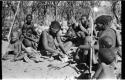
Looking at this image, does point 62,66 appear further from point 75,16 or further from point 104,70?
point 75,16

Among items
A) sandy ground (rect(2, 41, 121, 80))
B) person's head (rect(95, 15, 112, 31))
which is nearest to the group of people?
person's head (rect(95, 15, 112, 31))

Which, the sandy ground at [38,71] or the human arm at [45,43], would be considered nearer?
the sandy ground at [38,71]

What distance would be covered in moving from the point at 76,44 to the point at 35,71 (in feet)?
7.88

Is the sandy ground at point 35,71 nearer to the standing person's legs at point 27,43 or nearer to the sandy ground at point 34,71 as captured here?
the sandy ground at point 34,71

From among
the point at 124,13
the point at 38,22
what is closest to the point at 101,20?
the point at 124,13

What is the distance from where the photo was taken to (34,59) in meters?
4.66

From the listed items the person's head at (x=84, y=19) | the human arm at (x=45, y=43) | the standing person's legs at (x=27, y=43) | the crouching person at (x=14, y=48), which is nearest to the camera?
the human arm at (x=45, y=43)

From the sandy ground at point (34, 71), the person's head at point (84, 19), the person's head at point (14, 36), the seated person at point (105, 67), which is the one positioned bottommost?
the sandy ground at point (34, 71)

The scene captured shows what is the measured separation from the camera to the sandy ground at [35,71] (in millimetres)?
3678

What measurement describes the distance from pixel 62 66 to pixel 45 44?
0.74m

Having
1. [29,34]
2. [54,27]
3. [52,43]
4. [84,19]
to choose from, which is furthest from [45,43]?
[84,19]

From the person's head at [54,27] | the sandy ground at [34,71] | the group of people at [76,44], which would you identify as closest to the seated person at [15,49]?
the group of people at [76,44]

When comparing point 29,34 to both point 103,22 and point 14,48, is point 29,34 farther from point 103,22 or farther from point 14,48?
point 103,22

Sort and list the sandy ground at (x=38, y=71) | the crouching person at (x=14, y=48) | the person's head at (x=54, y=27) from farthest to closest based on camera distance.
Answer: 1. the crouching person at (x=14, y=48)
2. the person's head at (x=54, y=27)
3. the sandy ground at (x=38, y=71)
